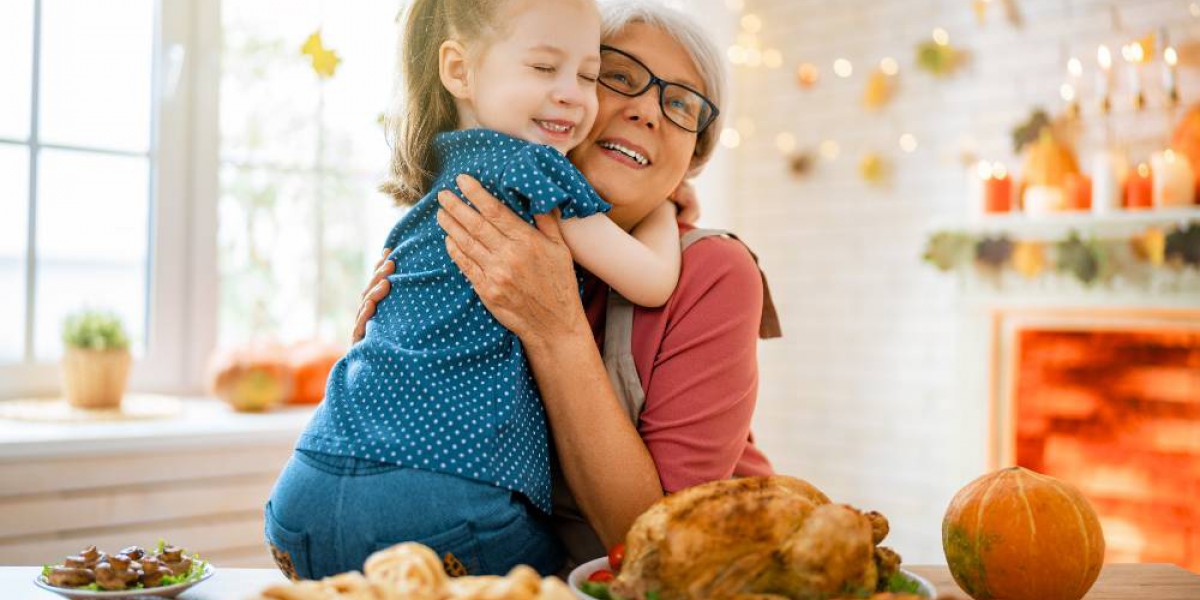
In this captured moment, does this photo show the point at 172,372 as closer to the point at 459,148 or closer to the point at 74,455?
the point at 74,455

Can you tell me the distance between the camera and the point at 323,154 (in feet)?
12.3

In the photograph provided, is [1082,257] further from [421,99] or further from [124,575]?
[124,575]

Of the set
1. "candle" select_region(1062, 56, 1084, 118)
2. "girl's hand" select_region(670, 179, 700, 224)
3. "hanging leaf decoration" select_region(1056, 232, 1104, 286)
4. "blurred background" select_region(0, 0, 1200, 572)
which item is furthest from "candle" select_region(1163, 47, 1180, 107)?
"girl's hand" select_region(670, 179, 700, 224)

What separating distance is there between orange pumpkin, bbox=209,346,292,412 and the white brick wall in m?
2.35

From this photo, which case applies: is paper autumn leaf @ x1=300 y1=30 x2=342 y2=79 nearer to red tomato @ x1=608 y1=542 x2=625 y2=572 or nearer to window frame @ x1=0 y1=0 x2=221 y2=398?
red tomato @ x1=608 y1=542 x2=625 y2=572

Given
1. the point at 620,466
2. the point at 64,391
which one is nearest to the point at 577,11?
the point at 620,466

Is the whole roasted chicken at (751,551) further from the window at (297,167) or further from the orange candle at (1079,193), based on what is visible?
the orange candle at (1079,193)

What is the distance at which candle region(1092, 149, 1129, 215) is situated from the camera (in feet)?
11.4

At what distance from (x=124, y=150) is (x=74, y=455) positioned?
3.72ft

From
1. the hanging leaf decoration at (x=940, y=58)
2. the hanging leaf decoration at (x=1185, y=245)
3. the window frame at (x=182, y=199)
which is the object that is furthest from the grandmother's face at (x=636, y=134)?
the hanging leaf decoration at (x=940, y=58)

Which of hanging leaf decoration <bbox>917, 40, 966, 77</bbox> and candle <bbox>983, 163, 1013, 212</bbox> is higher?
hanging leaf decoration <bbox>917, 40, 966, 77</bbox>

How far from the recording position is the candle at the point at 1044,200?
363 centimetres

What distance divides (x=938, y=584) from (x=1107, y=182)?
8.88 feet

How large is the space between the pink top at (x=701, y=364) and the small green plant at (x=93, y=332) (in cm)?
207
